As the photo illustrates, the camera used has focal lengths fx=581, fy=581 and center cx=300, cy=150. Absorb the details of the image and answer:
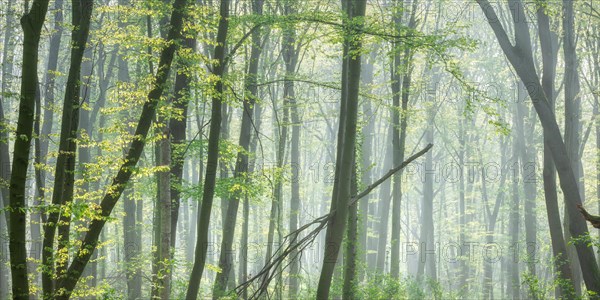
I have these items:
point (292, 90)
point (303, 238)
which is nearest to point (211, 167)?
point (303, 238)

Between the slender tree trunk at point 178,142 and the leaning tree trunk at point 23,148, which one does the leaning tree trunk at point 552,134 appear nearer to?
the slender tree trunk at point 178,142

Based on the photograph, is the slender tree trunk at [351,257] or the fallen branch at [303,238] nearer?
the fallen branch at [303,238]

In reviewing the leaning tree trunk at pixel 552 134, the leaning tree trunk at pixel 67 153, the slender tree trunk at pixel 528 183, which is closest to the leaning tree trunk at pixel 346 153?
the leaning tree trunk at pixel 67 153

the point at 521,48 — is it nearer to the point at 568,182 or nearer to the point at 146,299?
the point at 568,182

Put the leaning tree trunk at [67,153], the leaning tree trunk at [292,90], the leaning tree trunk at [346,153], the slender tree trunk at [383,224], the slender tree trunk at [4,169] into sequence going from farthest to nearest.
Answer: the slender tree trunk at [383,224]
the leaning tree trunk at [292,90]
the leaning tree trunk at [346,153]
the slender tree trunk at [4,169]
the leaning tree trunk at [67,153]

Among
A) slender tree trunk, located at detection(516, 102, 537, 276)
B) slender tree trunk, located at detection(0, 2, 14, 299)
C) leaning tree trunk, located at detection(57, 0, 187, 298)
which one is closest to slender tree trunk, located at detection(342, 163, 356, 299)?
leaning tree trunk, located at detection(57, 0, 187, 298)

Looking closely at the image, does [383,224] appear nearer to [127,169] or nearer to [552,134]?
[552,134]

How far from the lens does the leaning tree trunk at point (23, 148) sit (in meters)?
5.93

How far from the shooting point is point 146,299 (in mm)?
19453

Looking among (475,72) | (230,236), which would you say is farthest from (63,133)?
(475,72)

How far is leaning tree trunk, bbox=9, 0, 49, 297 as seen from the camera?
19.5 feet

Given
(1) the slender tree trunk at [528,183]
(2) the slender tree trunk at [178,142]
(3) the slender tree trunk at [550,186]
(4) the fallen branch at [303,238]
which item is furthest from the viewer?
(1) the slender tree trunk at [528,183]

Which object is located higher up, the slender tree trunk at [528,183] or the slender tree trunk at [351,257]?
the slender tree trunk at [528,183]

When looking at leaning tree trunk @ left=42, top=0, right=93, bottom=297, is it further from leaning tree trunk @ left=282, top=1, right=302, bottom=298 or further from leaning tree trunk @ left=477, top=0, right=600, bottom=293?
leaning tree trunk @ left=477, top=0, right=600, bottom=293
